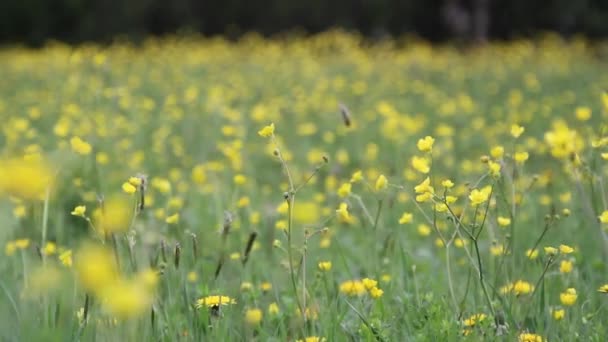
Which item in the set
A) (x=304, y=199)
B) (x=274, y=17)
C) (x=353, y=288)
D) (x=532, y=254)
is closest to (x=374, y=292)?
(x=353, y=288)

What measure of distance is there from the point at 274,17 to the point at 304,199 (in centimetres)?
898

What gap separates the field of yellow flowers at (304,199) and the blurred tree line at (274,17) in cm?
277

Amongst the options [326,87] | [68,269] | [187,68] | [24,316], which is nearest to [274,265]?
[68,269]

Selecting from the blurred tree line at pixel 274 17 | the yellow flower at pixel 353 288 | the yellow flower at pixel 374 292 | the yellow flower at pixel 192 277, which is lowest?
the yellow flower at pixel 374 292

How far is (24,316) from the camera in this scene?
1.34 meters

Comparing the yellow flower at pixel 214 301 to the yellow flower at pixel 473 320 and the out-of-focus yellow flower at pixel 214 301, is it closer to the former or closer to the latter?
the out-of-focus yellow flower at pixel 214 301

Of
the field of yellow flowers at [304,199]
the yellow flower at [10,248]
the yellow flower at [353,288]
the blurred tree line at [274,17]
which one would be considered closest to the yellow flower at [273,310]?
the field of yellow flowers at [304,199]

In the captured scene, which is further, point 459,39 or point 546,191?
point 459,39

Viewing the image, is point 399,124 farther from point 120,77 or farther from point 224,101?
point 120,77

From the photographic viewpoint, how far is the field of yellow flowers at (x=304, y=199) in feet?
5.57

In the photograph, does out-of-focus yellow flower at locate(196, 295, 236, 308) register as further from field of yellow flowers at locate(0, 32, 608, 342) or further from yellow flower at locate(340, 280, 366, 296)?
yellow flower at locate(340, 280, 366, 296)

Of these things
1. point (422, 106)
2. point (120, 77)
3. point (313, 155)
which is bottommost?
point (313, 155)

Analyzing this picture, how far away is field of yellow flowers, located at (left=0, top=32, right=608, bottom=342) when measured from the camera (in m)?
1.70

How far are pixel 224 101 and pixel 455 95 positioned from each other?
6.70ft
